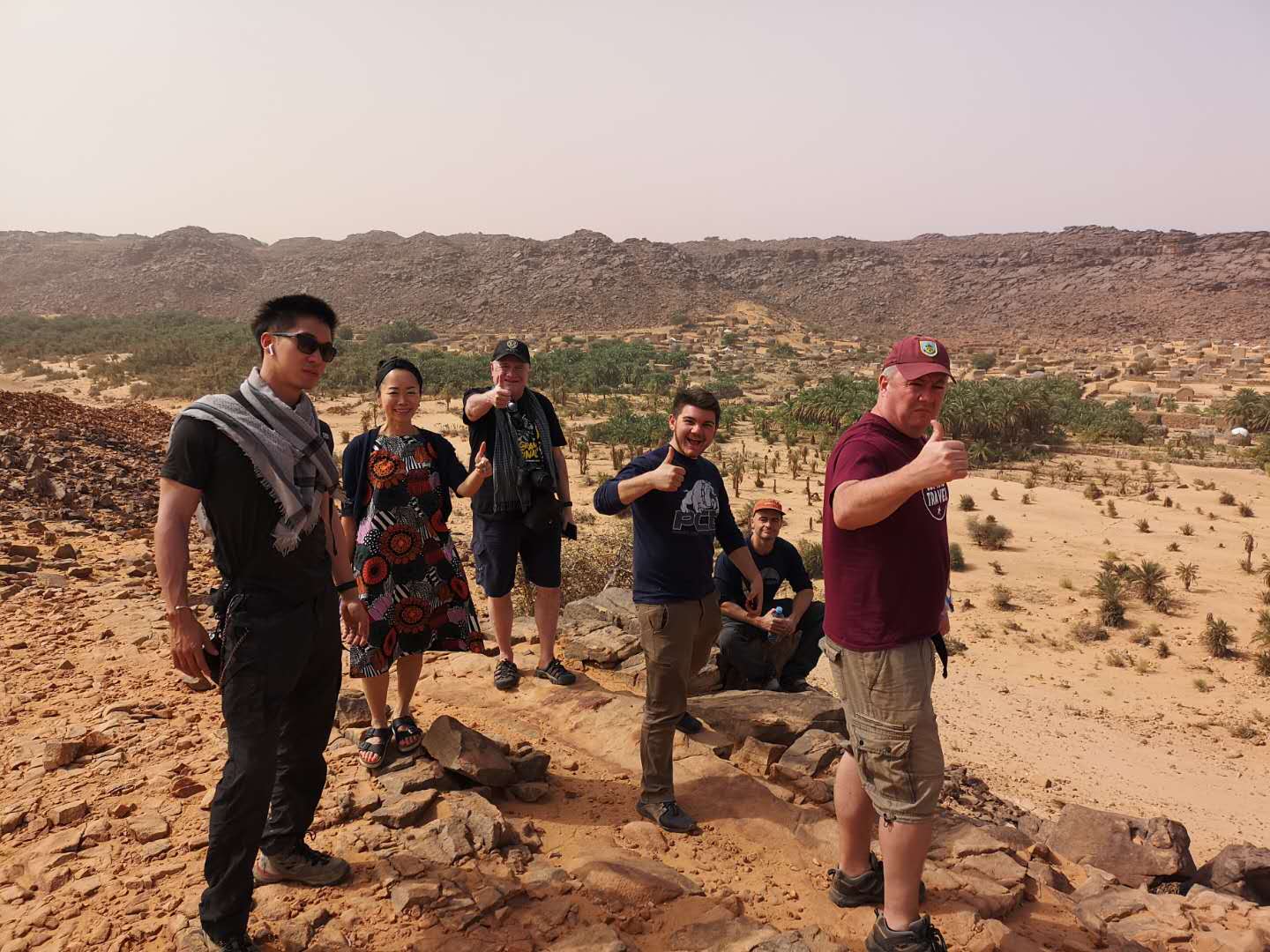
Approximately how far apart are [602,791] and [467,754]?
692mm

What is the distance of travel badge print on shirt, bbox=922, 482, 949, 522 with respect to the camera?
2.58 m

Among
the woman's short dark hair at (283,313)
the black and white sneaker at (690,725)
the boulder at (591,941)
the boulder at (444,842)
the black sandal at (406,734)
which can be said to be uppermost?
the woman's short dark hair at (283,313)

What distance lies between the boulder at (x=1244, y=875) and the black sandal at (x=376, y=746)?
4054mm

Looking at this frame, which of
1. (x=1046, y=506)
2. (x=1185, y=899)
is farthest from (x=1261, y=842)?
(x=1046, y=506)

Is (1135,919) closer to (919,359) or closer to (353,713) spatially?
(919,359)

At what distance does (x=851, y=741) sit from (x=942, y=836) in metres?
1.32

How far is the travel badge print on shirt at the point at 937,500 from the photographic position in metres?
2.58

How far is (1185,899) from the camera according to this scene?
3178mm

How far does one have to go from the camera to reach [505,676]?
4.87 metres

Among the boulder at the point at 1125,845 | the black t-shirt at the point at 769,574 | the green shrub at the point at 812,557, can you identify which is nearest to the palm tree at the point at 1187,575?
the green shrub at the point at 812,557

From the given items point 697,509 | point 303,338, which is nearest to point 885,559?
point 697,509

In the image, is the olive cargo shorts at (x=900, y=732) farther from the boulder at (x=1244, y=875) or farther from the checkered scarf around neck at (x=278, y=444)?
the boulder at (x=1244, y=875)

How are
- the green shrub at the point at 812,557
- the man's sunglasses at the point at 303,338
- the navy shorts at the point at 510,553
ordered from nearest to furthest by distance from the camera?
the man's sunglasses at the point at 303,338
the navy shorts at the point at 510,553
the green shrub at the point at 812,557

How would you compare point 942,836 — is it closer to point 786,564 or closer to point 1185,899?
point 1185,899
